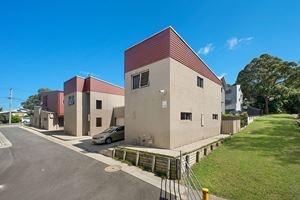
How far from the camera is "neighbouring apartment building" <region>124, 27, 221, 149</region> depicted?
8.28 metres

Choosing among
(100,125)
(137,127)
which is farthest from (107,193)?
(100,125)

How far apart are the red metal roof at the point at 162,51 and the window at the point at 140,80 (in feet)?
1.92

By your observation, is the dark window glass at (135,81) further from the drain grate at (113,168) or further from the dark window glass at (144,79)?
the drain grate at (113,168)

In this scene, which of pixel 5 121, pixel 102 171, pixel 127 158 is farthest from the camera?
pixel 5 121

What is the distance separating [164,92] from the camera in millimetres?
8297

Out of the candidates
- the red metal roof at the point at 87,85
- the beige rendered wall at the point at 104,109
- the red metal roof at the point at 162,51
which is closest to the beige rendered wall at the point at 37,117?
the red metal roof at the point at 87,85

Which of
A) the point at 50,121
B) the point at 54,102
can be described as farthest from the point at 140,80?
the point at 54,102

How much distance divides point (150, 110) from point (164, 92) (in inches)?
57.8

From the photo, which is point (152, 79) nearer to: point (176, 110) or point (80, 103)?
point (176, 110)

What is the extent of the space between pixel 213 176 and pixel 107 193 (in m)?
3.92

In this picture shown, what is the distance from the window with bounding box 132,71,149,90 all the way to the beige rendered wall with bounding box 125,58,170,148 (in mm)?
234

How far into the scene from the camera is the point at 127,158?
787 centimetres

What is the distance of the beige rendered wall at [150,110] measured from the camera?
8.27 metres

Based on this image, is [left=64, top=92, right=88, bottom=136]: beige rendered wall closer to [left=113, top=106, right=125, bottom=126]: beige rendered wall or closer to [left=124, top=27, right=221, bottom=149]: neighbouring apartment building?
[left=113, top=106, right=125, bottom=126]: beige rendered wall
